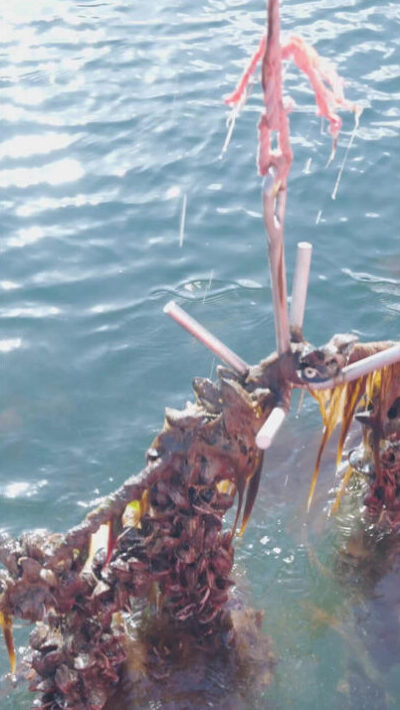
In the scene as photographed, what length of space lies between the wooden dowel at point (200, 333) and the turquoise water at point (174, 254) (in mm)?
1579

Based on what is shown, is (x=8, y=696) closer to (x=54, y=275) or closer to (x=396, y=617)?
(x=396, y=617)

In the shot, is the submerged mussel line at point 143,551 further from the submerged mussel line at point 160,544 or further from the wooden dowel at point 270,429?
the wooden dowel at point 270,429

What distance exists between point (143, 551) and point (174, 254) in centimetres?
413

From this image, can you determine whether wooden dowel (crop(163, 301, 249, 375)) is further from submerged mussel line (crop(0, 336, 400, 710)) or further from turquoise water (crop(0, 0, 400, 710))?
Result: turquoise water (crop(0, 0, 400, 710))

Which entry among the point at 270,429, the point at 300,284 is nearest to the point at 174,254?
the point at 300,284

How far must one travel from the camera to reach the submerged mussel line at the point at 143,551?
124 inches

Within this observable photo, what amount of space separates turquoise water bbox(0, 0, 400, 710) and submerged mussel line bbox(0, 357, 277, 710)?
25.6 inches

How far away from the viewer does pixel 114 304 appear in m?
6.69

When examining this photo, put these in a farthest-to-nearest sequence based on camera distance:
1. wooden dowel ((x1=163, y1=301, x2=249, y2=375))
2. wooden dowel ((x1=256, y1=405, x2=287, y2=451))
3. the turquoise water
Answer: the turquoise water
wooden dowel ((x1=163, y1=301, x2=249, y2=375))
wooden dowel ((x1=256, y1=405, x2=287, y2=451))

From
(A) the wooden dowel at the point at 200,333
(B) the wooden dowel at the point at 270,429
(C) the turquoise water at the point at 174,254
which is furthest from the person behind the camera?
(C) the turquoise water at the point at 174,254

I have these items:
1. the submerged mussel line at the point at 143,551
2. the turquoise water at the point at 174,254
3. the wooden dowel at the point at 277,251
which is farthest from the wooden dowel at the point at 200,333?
the turquoise water at the point at 174,254

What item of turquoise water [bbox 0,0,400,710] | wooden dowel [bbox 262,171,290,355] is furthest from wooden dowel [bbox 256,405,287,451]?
turquoise water [bbox 0,0,400,710]

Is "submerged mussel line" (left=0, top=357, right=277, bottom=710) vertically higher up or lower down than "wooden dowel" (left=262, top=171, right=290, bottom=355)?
lower down

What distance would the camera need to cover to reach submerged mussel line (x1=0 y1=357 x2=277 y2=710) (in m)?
3.16
